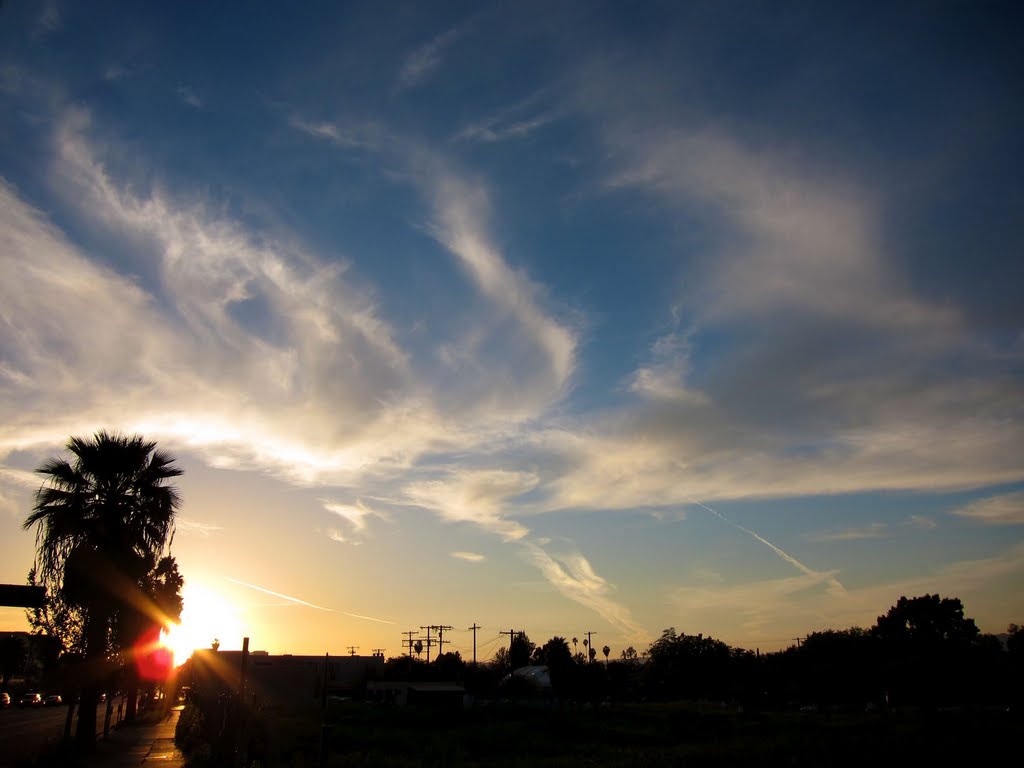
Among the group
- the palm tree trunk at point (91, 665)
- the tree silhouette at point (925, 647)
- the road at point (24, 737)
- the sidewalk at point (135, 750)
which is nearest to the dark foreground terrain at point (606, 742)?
the sidewalk at point (135, 750)

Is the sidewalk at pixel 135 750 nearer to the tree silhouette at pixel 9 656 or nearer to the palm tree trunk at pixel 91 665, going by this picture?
the palm tree trunk at pixel 91 665

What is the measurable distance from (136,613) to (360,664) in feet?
317

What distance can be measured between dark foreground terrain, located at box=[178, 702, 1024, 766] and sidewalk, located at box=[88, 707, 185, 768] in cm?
85

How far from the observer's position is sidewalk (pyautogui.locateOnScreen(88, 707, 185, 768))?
22266 mm

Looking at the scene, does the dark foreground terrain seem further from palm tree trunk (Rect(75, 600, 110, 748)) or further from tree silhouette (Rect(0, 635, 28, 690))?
tree silhouette (Rect(0, 635, 28, 690))

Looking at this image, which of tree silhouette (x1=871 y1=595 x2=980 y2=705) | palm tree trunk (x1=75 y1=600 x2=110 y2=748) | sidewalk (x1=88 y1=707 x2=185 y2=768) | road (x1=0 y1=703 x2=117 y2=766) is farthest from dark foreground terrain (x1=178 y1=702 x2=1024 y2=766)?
tree silhouette (x1=871 y1=595 x2=980 y2=705)

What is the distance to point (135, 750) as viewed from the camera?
2659cm

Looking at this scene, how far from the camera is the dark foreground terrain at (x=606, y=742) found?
2128cm

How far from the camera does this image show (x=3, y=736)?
3038 cm

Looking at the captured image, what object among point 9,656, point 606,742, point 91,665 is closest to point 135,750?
point 91,665

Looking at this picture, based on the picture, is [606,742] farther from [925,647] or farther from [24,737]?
[925,647]

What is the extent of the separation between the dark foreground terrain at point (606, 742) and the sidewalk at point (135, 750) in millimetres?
855

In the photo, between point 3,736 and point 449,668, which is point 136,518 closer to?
point 3,736

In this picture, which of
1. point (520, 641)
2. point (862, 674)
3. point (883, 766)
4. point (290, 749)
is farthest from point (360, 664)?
point (883, 766)
